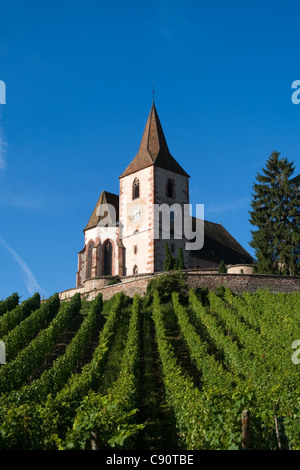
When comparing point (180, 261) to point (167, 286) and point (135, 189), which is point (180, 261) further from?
point (135, 189)

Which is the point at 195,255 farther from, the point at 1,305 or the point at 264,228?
the point at 1,305

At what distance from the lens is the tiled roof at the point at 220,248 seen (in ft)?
141

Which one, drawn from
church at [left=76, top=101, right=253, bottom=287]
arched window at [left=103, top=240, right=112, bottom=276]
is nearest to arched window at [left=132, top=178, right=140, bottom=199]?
church at [left=76, top=101, right=253, bottom=287]

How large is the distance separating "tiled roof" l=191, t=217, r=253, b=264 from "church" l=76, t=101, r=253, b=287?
0.38 ft

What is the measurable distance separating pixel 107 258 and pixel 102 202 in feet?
16.8

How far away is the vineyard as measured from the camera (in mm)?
8977

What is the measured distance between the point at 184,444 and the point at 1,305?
23128 millimetres

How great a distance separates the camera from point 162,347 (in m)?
18.9

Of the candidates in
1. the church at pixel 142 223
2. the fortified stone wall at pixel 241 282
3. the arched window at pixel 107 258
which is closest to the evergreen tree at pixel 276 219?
the fortified stone wall at pixel 241 282

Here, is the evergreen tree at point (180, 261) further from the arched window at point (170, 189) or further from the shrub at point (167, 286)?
the arched window at point (170, 189)

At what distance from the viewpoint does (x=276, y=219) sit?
36781 millimetres

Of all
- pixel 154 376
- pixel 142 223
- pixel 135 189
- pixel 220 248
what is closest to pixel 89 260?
pixel 142 223

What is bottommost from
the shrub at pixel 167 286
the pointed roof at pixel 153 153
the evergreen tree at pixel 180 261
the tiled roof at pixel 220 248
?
the shrub at pixel 167 286

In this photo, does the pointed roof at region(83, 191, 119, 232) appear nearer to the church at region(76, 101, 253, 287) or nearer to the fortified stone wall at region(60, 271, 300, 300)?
the church at region(76, 101, 253, 287)
